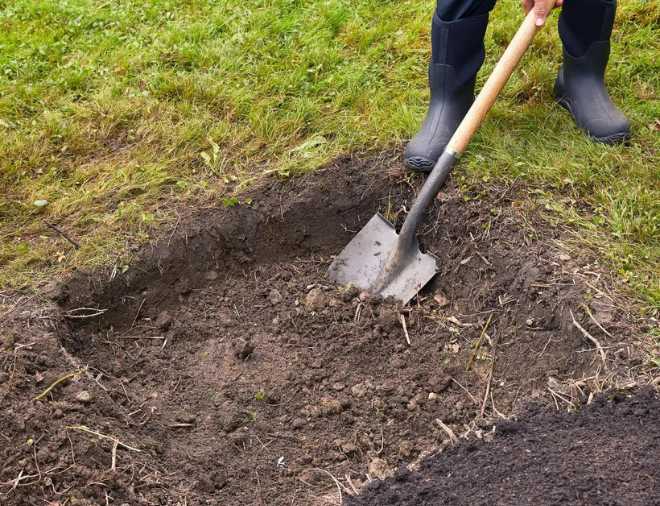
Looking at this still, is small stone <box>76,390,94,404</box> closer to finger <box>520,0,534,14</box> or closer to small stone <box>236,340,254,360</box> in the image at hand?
small stone <box>236,340,254,360</box>

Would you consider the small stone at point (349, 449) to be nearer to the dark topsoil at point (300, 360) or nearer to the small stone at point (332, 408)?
the dark topsoil at point (300, 360)

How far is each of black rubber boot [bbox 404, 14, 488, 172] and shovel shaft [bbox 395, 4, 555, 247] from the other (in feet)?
0.71

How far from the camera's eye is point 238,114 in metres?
3.83

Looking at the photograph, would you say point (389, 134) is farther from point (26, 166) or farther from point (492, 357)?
point (26, 166)

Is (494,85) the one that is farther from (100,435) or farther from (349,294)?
(100,435)

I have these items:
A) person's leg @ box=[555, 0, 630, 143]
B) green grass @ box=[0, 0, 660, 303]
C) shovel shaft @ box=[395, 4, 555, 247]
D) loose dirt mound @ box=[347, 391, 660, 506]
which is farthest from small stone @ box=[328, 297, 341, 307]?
person's leg @ box=[555, 0, 630, 143]

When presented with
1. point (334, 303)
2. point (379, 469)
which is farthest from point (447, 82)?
point (379, 469)

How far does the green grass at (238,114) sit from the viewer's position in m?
3.20

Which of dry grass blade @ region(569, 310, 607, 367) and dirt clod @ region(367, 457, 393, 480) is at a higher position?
dry grass blade @ region(569, 310, 607, 367)

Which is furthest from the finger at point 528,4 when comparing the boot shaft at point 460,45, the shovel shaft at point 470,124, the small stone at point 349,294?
the small stone at point 349,294

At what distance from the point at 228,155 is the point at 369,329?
1.17 m

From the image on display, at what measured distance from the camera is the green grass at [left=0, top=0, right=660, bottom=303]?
320 cm

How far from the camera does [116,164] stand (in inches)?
142

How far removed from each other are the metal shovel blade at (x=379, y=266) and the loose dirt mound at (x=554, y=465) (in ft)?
2.95
